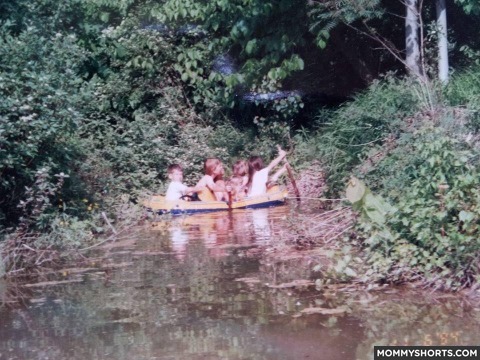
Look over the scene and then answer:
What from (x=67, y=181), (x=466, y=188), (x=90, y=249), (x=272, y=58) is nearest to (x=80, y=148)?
(x=67, y=181)

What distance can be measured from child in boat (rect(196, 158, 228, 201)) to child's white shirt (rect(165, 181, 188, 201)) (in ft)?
1.45

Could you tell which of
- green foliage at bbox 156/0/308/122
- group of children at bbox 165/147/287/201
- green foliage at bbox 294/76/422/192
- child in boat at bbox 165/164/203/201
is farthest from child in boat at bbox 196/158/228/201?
green foliage at bbox 156/0/308/122

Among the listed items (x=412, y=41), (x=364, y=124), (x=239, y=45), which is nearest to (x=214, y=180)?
(x=364, y=124)

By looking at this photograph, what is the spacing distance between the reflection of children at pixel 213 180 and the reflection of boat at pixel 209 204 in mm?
297

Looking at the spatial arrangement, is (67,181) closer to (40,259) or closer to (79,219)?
(79,219)

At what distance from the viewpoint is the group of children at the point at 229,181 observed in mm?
14133

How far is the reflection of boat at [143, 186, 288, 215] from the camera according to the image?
44.0ft

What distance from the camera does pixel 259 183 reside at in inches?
576

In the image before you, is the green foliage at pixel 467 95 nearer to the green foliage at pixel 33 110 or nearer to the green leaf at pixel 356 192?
the green leaf at pixel 356 192

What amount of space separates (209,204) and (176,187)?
2.15ft

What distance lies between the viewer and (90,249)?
10.1 meters

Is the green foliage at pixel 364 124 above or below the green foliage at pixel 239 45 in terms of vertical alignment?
below

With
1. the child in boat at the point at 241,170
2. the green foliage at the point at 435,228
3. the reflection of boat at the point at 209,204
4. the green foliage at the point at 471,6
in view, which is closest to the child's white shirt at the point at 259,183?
the reflection of boat at the point at 209,204

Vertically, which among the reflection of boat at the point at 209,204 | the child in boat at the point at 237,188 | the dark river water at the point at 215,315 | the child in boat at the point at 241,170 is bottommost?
the dark river water at the point at 215,315
